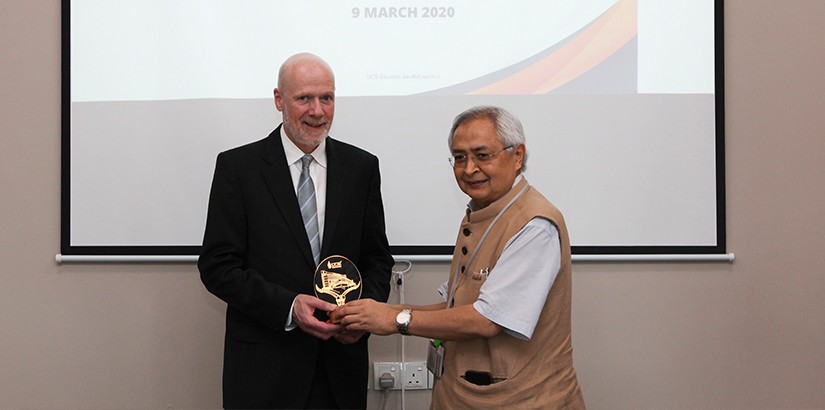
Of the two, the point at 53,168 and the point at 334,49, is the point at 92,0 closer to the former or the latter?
the point at 53,168

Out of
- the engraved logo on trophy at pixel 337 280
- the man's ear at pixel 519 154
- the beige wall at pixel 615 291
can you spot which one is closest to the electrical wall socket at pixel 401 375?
the beige wall at pixel 615 291

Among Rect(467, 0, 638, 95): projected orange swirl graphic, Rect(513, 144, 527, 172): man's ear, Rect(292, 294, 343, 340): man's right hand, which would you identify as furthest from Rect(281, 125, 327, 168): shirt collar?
Rect(467, 0, 638, 95): projected orange swirl graphic

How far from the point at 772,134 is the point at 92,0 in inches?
113

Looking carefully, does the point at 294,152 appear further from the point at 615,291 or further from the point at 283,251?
the point at 615,291

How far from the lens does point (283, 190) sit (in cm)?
232

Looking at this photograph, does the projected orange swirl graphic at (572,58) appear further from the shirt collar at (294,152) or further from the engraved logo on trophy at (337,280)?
the engraved logo on trophy at (337,280)

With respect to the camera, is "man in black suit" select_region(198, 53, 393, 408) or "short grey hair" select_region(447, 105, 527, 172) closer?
"short grey hair" select_region(447, 105, 527, 172)

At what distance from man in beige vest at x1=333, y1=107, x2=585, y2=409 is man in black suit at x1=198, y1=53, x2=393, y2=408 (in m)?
0.43

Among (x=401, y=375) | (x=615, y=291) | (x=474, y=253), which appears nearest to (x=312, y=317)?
(x=474, y=253)

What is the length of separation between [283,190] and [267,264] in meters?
0.24

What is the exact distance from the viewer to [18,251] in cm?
309

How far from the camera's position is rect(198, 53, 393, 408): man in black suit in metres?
2.28

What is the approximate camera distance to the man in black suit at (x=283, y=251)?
228cm

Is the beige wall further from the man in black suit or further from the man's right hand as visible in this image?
the man's right hand
